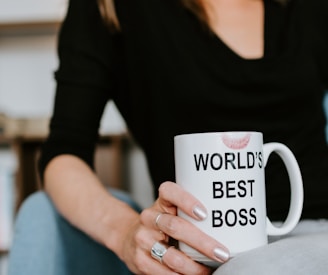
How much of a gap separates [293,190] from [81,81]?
0.43 meters

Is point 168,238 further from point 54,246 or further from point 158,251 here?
point 54,246

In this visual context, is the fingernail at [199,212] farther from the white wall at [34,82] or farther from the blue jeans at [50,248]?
the white wall at [34,82]

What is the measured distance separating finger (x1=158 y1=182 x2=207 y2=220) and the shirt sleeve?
1.11ft

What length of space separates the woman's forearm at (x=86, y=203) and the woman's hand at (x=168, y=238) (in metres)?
0.06

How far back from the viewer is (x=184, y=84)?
0.84 metres

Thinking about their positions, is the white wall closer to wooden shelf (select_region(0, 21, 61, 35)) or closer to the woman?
wooden shelf (select_region(0, 21, 61, 35))

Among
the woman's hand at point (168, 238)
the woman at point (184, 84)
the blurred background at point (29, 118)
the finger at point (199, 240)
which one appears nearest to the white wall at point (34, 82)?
the blurred background at point (29, 118)

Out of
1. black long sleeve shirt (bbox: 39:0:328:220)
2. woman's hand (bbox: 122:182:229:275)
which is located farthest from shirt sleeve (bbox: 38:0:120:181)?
woman's hand (bbox: 122:182:229:275)

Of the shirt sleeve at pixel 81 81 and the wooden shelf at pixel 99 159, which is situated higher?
the shirt sleeve at pixel 81 81

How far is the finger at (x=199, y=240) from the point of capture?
0.50 metres

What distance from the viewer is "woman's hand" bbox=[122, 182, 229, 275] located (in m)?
0.50

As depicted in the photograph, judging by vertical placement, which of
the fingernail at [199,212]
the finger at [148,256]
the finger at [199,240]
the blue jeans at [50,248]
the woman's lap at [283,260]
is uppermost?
the fingernail at [199,212]

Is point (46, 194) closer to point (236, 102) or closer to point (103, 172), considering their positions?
point (236, 102)

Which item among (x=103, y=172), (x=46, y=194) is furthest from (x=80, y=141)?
(x=103, y=172)
